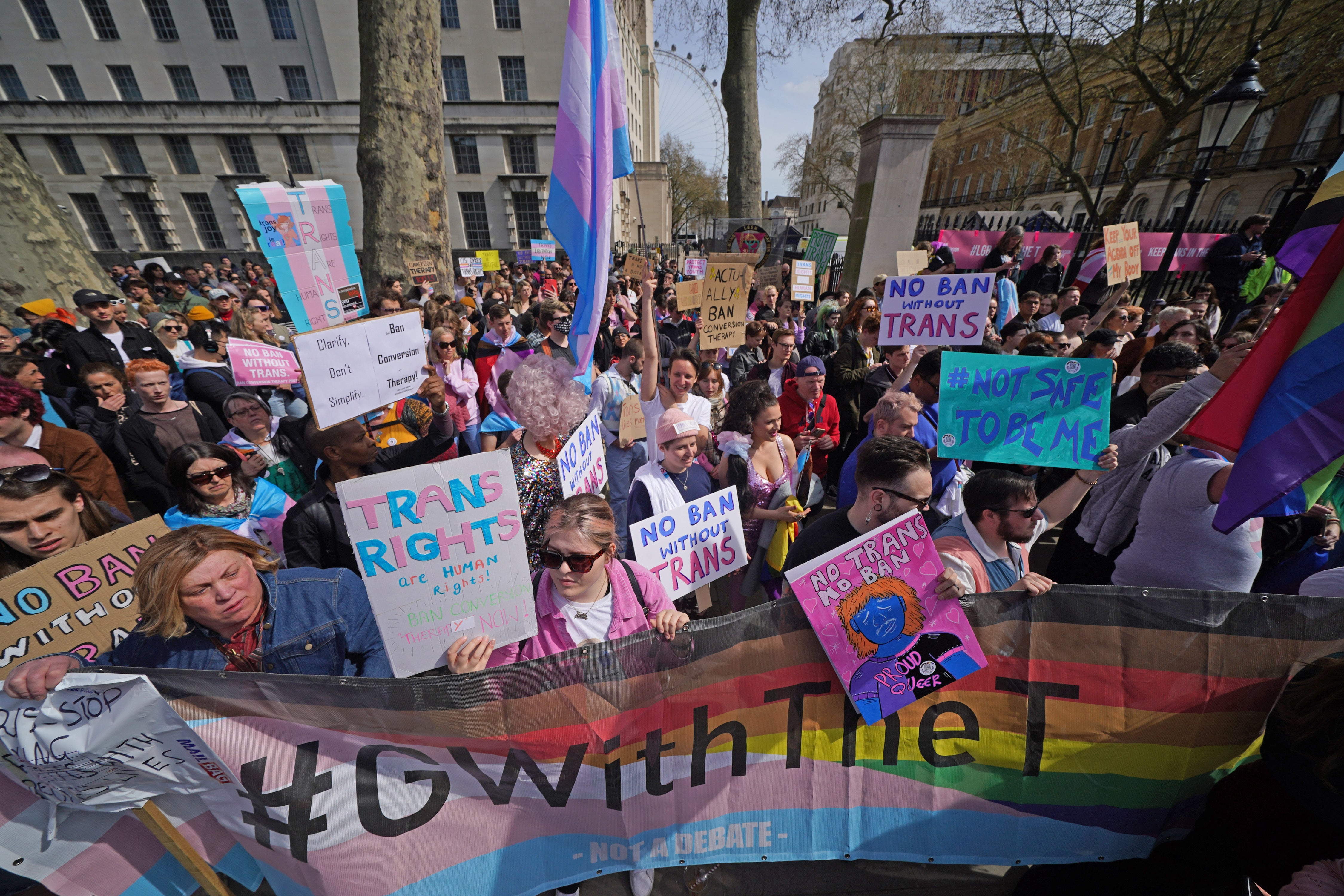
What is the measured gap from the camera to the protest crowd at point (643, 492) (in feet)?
5.77

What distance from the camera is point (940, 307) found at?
3.92m

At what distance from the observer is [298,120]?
30.6 metres

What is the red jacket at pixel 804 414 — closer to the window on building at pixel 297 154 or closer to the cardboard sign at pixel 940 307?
the cardboard sign at pixel 940 307

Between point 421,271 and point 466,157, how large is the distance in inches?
1124

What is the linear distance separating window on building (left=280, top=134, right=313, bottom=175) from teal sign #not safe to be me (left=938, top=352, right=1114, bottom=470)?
40.2 m

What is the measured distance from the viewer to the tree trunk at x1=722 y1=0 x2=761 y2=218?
10680 millimetres

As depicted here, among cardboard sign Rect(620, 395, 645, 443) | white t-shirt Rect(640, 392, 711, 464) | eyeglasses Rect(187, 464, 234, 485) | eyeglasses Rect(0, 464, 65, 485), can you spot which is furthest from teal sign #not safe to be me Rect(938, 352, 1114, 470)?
eyeglasses Rect(0, 464, 65, 485)

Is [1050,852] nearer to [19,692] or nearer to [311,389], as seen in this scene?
[19,692]

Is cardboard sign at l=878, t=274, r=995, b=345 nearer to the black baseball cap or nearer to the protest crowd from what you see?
the protest crowd

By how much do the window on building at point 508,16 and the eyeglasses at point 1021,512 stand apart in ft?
128

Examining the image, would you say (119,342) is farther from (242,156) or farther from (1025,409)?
(242,156)

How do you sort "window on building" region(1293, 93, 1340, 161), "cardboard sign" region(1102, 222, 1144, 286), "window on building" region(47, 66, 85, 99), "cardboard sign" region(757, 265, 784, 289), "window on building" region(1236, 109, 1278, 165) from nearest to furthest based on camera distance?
"cardboard sign" region(1102, 222, 1144, 286)
"cardboard sign" region(757, 265, 784, 289)
"window on building" region(1293, 93, 1340, 161)
"window on building" region(1236, 109, 1278, 165)
"window on building" region(47, 66, 85, 99)

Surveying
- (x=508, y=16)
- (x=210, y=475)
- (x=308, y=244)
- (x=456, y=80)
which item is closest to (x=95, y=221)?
(x=456, y=80)

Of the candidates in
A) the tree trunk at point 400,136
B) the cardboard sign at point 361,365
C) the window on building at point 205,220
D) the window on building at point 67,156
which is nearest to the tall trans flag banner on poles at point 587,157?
the cardboard sign at point 361,365
